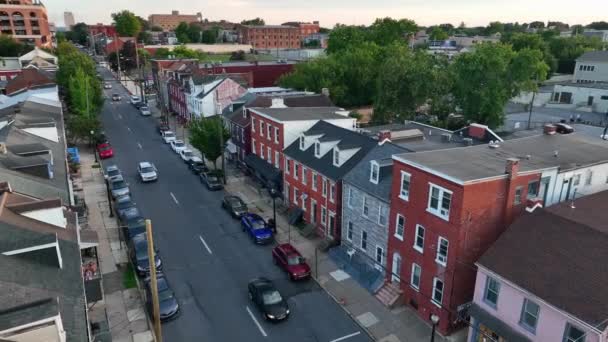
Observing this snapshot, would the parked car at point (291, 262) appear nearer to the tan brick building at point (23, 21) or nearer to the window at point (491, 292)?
the window at point (491, 292)

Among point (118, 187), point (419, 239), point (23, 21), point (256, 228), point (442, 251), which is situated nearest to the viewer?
point (442, 251)

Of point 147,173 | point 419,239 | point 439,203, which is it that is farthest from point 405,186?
point 147,173

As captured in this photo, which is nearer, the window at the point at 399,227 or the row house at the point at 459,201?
the row house at the point at 459,201

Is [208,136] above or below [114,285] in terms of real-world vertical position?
above

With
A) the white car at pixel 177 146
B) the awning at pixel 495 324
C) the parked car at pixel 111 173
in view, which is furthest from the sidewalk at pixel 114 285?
the awning at pixel 495 324

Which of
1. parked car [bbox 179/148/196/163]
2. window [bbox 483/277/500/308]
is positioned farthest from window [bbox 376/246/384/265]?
parked car [bbox 179/148/196/163]

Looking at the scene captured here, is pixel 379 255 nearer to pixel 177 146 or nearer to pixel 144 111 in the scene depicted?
pixel 177 146
